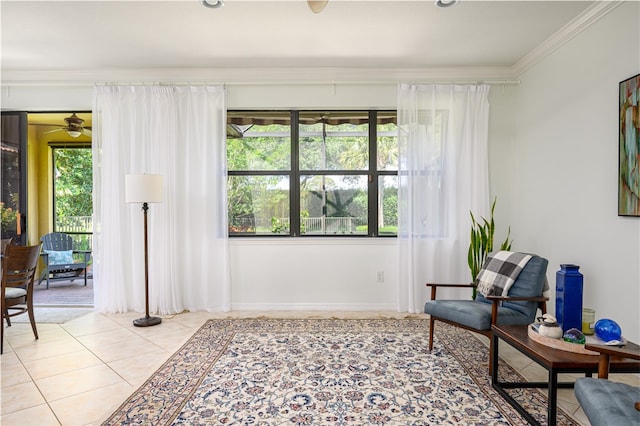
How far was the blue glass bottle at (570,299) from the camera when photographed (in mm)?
2494

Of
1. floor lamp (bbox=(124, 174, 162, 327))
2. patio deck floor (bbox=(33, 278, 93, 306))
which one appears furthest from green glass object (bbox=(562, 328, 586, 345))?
patio deck floor (bbox=(33, 278, 93, 306))

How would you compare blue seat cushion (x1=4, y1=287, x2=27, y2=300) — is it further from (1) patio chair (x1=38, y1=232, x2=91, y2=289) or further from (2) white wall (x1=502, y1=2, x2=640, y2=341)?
(2) white wall (x1=502, y1=2, x2=640, y2=341)

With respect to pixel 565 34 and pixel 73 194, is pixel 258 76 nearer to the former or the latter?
pixel 565 34

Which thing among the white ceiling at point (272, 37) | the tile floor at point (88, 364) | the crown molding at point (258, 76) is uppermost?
the white ceiling at point (272, 37)

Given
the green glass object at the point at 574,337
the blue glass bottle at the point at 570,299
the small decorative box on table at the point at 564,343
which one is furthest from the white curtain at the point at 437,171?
the green glass object at the point at 574,337

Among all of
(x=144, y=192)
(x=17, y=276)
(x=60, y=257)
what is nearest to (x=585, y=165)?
(x=144, y=192)

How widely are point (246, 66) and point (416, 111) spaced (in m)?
1.96

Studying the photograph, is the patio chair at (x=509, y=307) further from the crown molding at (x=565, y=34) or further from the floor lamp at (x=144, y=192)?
the floor lamp at (x=144, y=192)

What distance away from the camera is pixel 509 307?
9.46 ft

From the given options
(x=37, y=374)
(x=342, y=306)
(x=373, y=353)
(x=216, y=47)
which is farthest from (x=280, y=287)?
(x=216, y=47)

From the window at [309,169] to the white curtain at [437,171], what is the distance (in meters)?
0.27

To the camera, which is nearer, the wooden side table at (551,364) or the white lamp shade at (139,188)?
the wooden side table at (551,364)

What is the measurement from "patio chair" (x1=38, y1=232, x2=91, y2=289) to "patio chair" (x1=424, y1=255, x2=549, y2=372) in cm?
541

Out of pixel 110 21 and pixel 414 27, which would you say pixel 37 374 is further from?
pixel 414 27
